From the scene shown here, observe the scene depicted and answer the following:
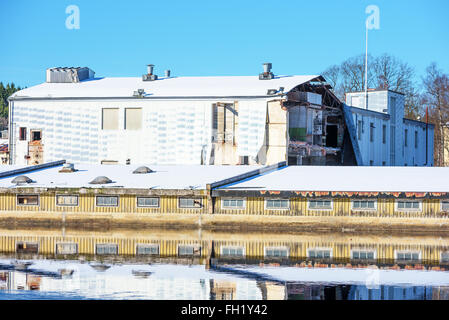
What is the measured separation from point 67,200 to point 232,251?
13.6m

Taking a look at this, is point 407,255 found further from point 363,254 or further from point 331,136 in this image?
point 331,136

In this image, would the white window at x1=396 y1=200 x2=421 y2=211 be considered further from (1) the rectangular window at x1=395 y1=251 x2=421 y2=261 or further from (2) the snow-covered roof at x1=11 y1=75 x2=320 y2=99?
(2) the snow-covered roof at x1=11 y1=75 x2=320 y2=99

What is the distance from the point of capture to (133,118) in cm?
5988

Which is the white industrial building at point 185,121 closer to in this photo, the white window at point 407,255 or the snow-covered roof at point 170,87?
the snow-covered roof at point 170,87

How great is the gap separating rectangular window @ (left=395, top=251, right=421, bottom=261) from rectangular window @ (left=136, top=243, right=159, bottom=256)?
395 inches

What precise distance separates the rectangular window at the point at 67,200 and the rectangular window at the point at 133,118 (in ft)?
55.2

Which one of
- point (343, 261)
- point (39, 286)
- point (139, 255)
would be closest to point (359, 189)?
point (343, 261)

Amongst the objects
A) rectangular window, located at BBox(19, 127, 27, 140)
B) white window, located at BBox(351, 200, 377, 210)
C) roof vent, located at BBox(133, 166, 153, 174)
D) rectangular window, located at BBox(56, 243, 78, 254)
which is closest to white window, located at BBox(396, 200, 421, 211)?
white window, located at BBox(351, 200, 377, 210)

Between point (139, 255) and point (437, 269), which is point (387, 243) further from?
point (139, 255)

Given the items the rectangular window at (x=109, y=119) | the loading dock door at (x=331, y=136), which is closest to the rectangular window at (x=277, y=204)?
the rectangular window at (x=109, y=119)

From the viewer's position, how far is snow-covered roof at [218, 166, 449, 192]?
136 feet

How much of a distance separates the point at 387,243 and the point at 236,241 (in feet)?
22.9

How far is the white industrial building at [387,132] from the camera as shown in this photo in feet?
216

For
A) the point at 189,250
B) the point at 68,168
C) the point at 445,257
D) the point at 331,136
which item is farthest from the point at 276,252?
the point at 331,136
